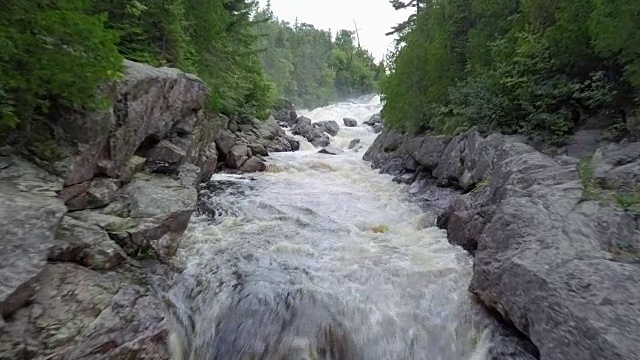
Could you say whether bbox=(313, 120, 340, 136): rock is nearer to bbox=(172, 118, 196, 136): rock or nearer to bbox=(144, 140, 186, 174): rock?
bbox=(172, 118, 196, 136): rock

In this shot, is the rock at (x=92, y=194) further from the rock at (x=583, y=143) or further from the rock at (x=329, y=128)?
the rock at (x=329, y=128)

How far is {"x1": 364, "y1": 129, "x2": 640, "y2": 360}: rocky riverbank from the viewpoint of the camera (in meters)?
3.66

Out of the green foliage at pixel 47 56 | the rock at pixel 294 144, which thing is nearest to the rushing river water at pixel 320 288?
the green foliage at pixel 47 56

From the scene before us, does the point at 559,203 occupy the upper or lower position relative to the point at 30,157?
lower

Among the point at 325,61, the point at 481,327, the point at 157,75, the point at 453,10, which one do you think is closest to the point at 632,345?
the point at 481,327

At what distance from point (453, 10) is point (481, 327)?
12.2m

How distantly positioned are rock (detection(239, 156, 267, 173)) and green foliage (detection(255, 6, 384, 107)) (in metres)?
33.1

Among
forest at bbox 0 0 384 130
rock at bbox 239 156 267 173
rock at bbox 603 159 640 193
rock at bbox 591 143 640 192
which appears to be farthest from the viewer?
rock at bbox 239 156 267 173

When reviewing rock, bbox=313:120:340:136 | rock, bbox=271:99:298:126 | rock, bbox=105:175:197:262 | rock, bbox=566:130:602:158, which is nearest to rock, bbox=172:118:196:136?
rock, bbox=105:175:197:262

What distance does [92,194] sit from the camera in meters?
5.84

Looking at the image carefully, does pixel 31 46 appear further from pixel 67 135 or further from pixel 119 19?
pixel 119 19

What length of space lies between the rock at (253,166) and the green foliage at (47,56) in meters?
8.99

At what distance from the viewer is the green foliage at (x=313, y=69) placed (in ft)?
163

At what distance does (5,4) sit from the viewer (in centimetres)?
429
